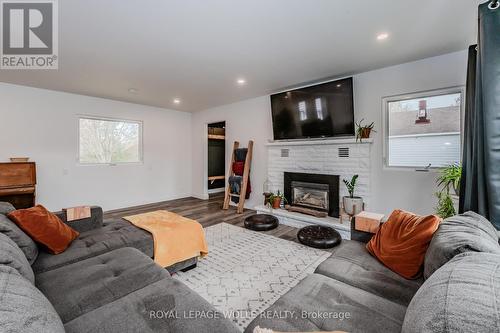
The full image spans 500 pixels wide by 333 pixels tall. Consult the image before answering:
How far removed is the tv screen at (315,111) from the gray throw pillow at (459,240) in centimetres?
240

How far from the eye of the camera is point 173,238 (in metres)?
2.33

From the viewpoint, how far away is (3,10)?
204cm

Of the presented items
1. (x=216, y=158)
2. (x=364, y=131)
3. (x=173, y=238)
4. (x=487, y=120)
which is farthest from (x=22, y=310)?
(x=216, y=158)

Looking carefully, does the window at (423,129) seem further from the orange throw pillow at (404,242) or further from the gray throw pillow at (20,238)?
the gray throw pillow at (20,238)

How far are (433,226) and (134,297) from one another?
1908 mm

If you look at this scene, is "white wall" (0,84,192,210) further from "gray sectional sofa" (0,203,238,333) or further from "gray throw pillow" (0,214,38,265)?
"gray throw pillow" (0,214,38,265)

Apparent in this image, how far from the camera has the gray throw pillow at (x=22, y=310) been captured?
2.06 ft

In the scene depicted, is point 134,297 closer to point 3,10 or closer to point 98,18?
point 98,18

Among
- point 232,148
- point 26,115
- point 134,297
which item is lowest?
point 134,297

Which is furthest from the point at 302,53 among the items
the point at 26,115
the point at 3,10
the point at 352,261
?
the point at 26,115

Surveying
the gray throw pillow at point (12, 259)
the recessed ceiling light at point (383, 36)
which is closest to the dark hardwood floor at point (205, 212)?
the recessed ceiling light at point (383, 36)

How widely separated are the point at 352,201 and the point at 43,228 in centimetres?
361

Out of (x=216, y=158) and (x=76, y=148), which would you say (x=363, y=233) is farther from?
(x=216, y=158)

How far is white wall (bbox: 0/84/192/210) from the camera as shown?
403 cm
